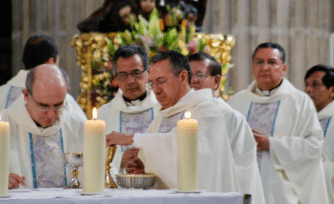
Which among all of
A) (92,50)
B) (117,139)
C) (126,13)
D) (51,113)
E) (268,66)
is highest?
(126,13)

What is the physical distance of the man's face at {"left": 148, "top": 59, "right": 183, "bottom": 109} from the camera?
338 centimetres

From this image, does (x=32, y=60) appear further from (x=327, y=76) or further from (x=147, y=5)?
(x=327, y=76)

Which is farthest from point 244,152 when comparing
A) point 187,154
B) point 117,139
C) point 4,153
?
point 4,153

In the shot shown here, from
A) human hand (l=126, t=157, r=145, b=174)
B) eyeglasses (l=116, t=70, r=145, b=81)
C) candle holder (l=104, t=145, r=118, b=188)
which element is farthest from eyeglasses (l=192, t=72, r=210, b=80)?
candle holder (l=104, t=145, r=118, b=188)

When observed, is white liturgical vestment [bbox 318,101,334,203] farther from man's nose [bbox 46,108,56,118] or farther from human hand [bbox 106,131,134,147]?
man's nose [bbox 46,108,56,118]

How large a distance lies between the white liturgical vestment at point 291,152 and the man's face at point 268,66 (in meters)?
0.17

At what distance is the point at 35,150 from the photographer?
3273mm

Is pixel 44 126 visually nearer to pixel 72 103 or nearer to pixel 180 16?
pixel 72 103

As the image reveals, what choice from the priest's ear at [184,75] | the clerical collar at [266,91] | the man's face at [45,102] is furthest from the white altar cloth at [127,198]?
the clerical collar at [266,91]

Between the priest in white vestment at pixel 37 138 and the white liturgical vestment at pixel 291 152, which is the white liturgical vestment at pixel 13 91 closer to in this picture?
the priest in white vestment at pixel 37 138

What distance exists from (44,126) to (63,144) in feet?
0.68

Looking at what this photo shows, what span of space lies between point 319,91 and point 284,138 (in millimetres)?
1145

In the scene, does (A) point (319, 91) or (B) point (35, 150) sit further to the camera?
(A) point (319, 91)

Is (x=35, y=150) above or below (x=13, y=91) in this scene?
below
